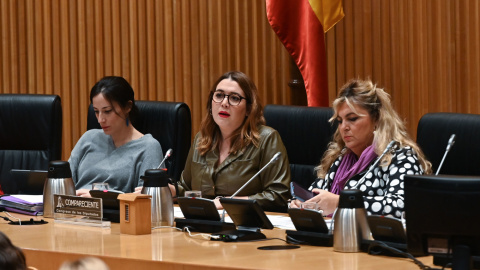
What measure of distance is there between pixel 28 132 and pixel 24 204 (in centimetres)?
95

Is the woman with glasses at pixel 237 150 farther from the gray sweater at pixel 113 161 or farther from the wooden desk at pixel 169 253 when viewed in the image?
the wooden desk at pixel 169 253

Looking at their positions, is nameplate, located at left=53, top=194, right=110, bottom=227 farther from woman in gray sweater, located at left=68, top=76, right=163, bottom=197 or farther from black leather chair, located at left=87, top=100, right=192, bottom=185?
black leather chair, located at left=87, top=100, right=192, bottom=185

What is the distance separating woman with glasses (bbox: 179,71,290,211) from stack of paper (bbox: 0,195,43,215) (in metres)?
0.70

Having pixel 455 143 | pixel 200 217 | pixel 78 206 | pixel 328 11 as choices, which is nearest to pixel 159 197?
pixel 200 217

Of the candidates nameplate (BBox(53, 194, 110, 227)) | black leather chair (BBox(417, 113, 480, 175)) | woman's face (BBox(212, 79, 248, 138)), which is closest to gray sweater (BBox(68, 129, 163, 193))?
woman's face (BBox(212, 79, 248, 138))

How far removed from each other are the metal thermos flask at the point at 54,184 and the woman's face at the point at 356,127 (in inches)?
46.5

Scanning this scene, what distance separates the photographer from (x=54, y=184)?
3479 millimetres

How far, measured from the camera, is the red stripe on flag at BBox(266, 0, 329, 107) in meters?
4.56

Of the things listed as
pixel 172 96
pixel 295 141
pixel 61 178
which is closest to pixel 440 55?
pixel 295 141

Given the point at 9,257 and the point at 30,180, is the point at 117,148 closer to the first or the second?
the point at 30,180

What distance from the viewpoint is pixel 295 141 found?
13.0 feet

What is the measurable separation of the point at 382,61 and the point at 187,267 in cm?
260

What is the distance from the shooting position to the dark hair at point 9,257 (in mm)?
1425

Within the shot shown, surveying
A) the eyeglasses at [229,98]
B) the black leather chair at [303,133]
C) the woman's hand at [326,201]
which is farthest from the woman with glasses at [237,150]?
the woman's hand at [326,201]
